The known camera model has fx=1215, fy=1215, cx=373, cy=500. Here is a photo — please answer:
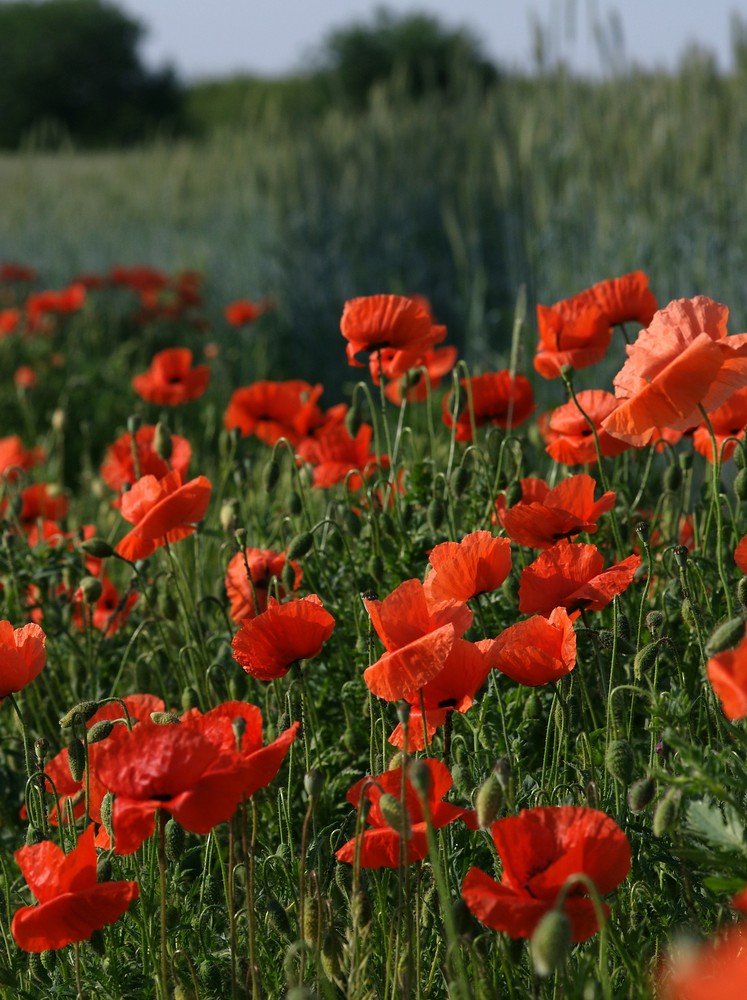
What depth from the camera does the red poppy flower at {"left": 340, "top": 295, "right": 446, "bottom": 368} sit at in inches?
78.8

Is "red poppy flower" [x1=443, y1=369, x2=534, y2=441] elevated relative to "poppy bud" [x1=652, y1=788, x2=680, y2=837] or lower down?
elevated

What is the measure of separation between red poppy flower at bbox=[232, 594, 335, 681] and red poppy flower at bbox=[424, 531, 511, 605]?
0.47ft

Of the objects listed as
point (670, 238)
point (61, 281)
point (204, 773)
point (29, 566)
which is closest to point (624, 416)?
point (204, 773)

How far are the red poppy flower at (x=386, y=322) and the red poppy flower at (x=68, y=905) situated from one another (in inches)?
40.7

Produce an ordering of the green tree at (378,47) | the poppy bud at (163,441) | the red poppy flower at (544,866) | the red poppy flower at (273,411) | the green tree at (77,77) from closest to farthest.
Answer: the red poppy flower at (544,866), the poppy bud at (163,441), the red poppy flower at (273,411), the green tree at (378,47), the green tree at (77,77)

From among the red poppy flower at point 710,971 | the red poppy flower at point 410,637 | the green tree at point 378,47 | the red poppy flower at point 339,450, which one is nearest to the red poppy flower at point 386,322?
the red poppy flower at point 339,450

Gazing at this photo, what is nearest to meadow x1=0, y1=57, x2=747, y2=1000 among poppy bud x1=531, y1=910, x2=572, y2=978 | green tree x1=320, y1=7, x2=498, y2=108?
poppy bud x1=531, y1=910, x2=572, y2=978

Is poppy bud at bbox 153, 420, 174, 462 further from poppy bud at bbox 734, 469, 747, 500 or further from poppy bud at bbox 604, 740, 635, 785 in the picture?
poppy bud at bbox 604, 740, 635, 785

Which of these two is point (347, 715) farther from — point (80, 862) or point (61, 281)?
point (61, 281)

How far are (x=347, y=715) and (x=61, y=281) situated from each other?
276 inches

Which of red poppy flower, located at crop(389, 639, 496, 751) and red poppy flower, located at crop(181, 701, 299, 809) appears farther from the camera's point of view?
red poppy flower, located at crop(389, 639, 496, 751)

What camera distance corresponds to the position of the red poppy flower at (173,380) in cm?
305

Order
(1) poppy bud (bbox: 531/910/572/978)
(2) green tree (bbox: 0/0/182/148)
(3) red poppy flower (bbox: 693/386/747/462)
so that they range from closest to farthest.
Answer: (1) poppy bud (bbox: 531/910/572/978)
(3) red poppy flower (bbox: 693/386/747/462)
(2) green tree (bbox: 0/0/182/148)

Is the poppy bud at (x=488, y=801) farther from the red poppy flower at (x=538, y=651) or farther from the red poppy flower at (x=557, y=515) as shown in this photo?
the red poppy flower at (x=557, y=515)
